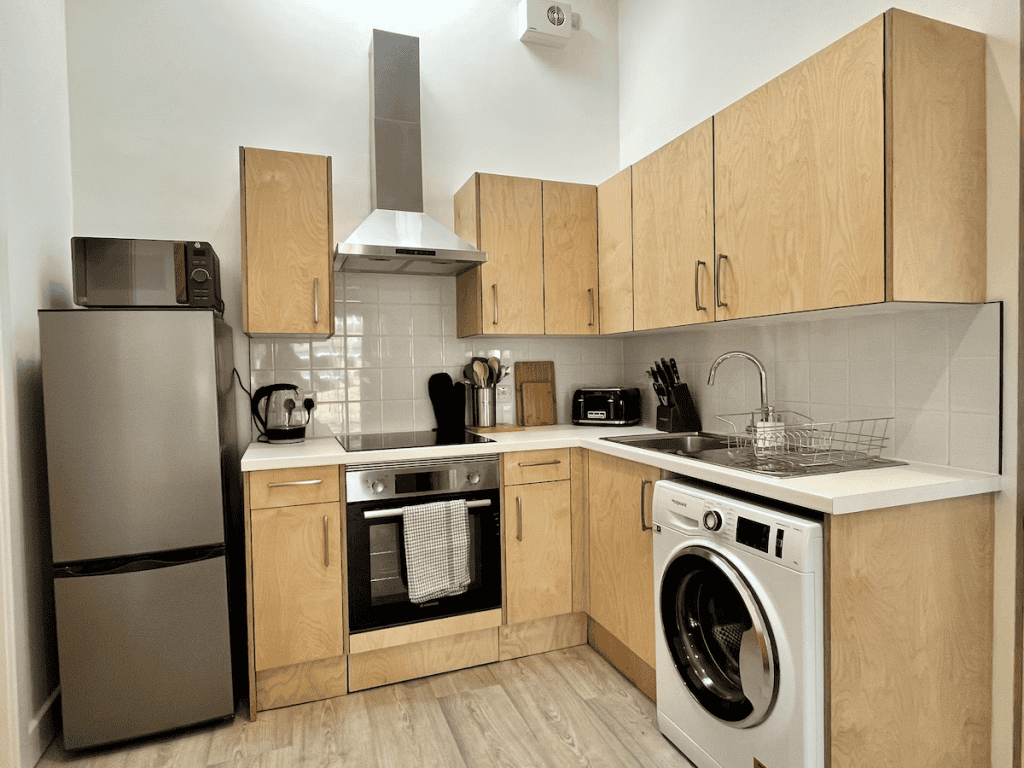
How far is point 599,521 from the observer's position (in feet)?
7.70

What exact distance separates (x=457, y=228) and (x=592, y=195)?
0.68 m

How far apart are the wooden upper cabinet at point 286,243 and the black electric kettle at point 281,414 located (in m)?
0.26

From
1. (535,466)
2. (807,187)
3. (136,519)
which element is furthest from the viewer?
(535,466)

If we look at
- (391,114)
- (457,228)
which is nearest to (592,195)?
(457,228)

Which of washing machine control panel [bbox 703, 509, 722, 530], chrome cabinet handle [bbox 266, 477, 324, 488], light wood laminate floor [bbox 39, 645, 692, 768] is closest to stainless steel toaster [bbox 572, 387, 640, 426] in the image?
light wood laminate floor [bbox 39, 645, 692, 768]

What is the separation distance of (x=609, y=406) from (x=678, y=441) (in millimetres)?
525

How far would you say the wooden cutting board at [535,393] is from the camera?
3012mm

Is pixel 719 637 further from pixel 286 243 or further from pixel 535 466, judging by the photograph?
pixel 286 243

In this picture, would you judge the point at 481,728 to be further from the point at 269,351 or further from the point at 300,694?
the point at 269,351

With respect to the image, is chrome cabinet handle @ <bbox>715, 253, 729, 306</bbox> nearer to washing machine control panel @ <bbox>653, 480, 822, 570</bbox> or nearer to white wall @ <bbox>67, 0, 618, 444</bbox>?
washing machine control panel @ <bbox>653, 480, 822, 570</bbox>

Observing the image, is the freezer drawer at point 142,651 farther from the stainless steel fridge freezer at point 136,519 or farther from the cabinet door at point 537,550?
the cabinet door at point 537,550

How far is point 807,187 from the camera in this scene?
5.33 feet

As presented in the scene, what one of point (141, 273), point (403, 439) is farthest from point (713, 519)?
point (141, 273)

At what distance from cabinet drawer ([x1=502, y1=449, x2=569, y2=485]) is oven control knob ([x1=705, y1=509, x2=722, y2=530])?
0.90m
